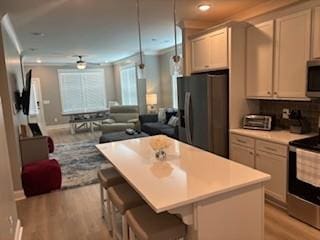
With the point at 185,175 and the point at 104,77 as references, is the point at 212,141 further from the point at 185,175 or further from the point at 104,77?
the point at 104,77

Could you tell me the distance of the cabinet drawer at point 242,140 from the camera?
11.1 feet

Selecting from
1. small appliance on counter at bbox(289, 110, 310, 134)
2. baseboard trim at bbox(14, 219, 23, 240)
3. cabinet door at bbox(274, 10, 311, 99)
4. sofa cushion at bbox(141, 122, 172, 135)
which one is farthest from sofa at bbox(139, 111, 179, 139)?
baseboard trim at bbox(14, 219, 23, 240)

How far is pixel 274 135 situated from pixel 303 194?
0.79 m

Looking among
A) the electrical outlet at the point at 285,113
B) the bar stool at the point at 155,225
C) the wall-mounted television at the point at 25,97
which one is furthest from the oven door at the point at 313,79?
the wall-mounted television at the point at 25,97

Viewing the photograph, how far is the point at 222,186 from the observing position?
176 centimetres

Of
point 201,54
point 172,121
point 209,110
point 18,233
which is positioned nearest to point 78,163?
point 172,121

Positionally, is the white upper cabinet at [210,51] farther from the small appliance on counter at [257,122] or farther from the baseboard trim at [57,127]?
the baseboard trim at [57,127]

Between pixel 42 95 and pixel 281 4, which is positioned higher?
pixel 281 4

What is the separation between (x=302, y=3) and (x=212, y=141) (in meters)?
2.09

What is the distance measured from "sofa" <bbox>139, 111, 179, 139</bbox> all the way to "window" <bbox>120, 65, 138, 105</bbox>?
84.4 inches

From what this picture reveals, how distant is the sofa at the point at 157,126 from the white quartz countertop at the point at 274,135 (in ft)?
7.88

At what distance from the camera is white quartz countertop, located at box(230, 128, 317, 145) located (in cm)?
300

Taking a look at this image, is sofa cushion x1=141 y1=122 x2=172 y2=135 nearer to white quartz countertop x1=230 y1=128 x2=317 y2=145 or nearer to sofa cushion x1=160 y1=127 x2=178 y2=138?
sofa cushion x1=160 y1=127 x2=178 y2=138

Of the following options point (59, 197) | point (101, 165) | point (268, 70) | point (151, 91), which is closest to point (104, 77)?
point (151, 91)
